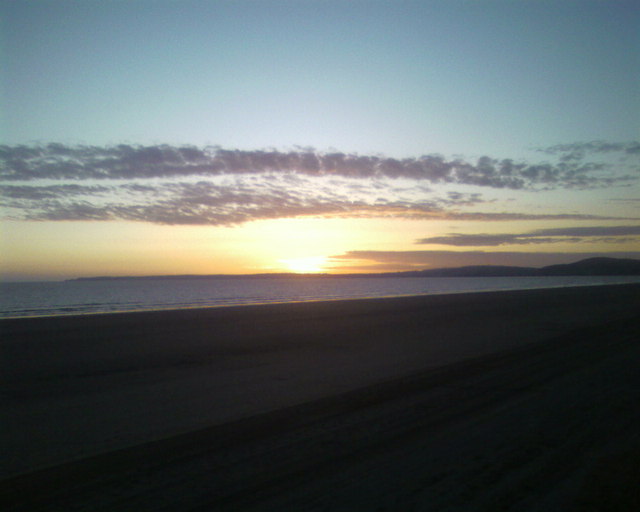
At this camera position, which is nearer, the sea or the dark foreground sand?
the dark foreground sand

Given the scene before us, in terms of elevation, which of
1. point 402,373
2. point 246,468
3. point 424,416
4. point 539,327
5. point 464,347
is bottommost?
point 539,327

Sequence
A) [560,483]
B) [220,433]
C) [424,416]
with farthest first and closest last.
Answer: [424,416]
[220,433]
[560,483]

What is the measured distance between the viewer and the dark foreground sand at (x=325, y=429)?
14.7 ft

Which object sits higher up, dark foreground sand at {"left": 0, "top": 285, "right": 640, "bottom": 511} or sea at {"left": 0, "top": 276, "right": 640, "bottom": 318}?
dark foreground sand at {"left": 0, "top": 285, "right": 640, "bottom": 511}

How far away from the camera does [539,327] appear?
19.3 meters

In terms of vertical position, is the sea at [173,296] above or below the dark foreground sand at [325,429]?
below

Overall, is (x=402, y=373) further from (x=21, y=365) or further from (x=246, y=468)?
(x=21, y=365)

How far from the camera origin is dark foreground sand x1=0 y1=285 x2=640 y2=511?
14.7 feet

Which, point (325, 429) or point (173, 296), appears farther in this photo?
point (173, 296)

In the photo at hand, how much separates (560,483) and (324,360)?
26.1ft

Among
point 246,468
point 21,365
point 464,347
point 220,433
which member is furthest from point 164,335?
point 246,468

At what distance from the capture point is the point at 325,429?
21.0ft

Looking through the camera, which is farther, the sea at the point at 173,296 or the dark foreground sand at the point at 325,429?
the sea at the point at 173,296

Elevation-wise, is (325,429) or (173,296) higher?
(325,429)
